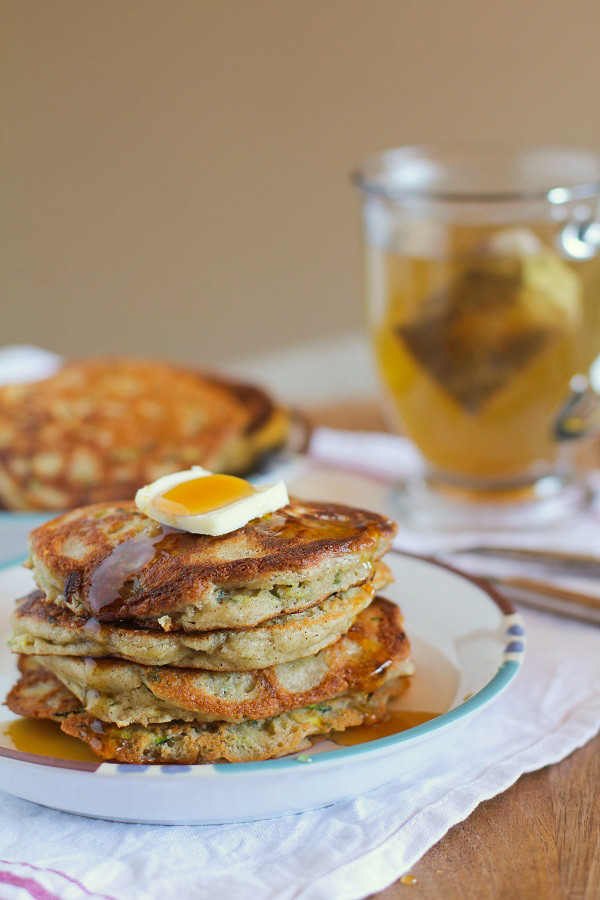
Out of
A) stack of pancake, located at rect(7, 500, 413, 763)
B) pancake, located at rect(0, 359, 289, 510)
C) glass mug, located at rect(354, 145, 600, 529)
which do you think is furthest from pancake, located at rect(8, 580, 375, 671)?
glass mug, located at rect(354, 145, 600, 529)

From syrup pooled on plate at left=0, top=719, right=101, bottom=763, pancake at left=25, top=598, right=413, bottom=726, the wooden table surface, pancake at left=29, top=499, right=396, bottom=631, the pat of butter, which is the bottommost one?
the wooden table surface

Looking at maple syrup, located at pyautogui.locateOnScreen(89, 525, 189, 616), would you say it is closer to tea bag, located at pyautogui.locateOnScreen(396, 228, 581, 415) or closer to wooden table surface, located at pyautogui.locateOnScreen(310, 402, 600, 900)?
wooden table surface, located at pyautogui.locateOnScreen(310, 402, 600, 900)

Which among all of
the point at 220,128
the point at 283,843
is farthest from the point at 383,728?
the point at 220,128

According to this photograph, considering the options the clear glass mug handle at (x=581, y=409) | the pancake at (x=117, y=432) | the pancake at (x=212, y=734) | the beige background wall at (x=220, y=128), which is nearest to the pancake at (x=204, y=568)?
the pancake at (x=212, y=734)

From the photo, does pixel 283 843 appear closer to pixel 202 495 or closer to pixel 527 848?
pixel 527 848

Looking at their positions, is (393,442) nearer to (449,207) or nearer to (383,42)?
(449,207)

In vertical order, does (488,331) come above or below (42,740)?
above
